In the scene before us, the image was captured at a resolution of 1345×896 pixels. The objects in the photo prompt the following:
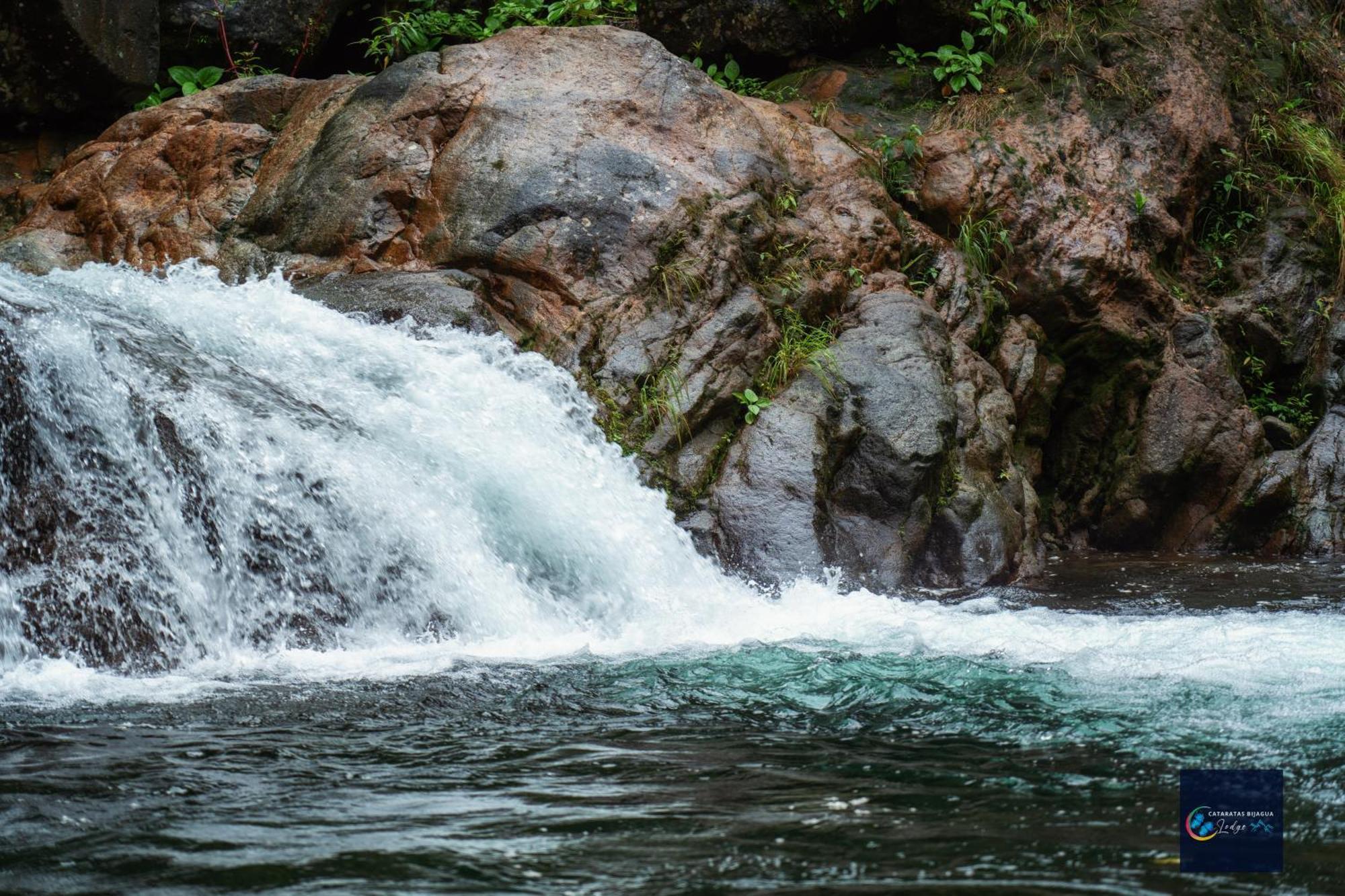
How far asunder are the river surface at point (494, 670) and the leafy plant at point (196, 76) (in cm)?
250

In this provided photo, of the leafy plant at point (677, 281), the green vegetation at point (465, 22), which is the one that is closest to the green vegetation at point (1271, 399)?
the leafy plant at point (677, 281)

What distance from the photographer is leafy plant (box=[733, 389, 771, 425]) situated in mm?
6152

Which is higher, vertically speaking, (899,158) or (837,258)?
(899,158)

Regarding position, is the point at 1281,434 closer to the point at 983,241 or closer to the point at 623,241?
the point at 983,241

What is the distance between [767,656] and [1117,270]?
15.0 feet

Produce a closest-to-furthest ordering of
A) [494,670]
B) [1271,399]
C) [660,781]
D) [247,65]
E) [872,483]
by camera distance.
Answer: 1. [660,781]
2. [494,670]
3. [872,483]
4. [1271,399]
5. [247,65]

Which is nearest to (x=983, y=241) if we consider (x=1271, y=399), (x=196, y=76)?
(x=1271, y=399)

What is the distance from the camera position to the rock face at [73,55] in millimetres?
7941

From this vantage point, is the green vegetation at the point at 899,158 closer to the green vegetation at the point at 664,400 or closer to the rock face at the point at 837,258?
the rock face at the point at 837,258

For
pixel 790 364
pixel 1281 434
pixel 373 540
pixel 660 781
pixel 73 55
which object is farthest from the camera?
pixel 73 55

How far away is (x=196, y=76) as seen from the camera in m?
8.59

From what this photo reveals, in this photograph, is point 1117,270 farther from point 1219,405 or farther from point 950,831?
point 950,831

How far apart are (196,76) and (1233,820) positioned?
26.5ft

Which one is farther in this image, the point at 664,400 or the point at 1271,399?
the point at 1271,399
